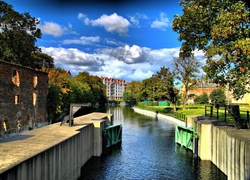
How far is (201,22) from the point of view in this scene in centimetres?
1748

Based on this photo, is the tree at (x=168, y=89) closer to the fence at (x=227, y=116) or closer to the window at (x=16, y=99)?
the fence at (x=227, y=116)

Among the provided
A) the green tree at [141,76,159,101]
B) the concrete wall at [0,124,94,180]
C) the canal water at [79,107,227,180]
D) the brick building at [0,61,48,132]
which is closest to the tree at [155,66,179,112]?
the green tree at [141,76,159,101]

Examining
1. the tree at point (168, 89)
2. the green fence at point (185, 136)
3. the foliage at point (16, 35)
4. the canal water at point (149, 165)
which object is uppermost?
the foliage at point (16, 35)

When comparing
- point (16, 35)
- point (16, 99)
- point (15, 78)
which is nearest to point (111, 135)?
point (16, 99)

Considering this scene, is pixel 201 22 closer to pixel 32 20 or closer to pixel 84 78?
pixel 32 20

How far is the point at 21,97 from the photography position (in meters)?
32.7

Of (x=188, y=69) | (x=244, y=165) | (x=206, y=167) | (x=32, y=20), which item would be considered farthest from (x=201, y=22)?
A: (x=188, y=69)

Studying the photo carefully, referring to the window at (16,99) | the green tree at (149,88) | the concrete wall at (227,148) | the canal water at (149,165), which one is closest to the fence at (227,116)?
the concrete wall at (227,148)

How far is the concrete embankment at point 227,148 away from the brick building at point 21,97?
2090 cm

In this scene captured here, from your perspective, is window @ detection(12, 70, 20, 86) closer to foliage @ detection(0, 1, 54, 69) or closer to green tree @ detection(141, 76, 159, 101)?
foliage @ detection(0, 1, 54, 69)

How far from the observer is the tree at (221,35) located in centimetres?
1462

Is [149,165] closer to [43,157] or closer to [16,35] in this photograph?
[43,157]

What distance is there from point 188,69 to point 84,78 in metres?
56.6

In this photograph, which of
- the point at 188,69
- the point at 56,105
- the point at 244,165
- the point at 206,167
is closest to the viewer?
the point at 244,165
